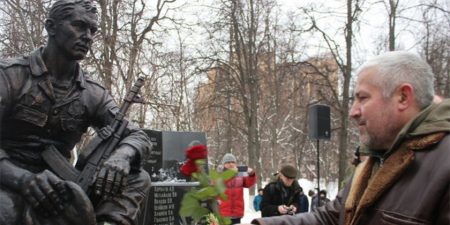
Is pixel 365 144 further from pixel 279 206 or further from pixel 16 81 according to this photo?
pixel 279 206

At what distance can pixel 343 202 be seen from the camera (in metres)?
2.79

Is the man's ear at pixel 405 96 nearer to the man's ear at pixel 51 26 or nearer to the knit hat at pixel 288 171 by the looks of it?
the man's ear at pixel 51 26

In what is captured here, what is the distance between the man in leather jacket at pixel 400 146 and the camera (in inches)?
86.1

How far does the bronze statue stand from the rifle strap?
0.02 metres

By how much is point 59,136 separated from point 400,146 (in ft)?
7.47

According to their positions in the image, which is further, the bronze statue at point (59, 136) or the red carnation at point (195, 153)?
the bronze statue at point (59, 136)

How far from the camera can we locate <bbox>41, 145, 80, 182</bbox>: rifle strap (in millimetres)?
3562

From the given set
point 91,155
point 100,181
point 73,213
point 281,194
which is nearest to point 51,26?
point 91,155

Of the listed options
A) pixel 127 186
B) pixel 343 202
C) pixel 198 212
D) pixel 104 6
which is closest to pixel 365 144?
pixel 343 202

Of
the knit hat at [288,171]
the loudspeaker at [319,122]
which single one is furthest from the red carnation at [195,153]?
the loudspeaker at [319,122]

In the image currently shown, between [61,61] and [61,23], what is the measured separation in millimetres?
248

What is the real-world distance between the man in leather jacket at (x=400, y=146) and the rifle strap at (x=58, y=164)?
1.77m

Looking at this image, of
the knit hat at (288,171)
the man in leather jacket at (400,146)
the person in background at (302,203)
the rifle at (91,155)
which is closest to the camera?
the man in leather jacket at (400,146)

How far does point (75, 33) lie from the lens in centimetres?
364
